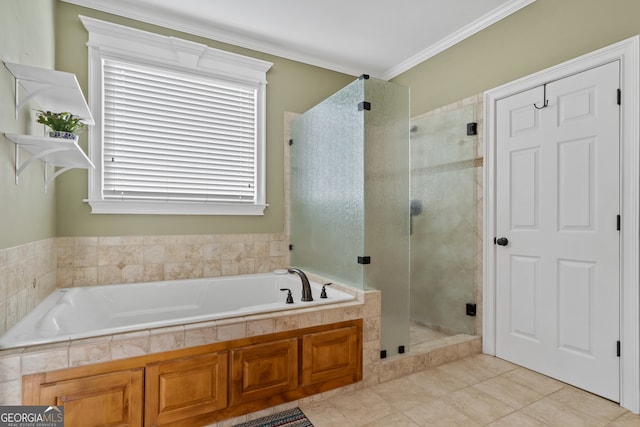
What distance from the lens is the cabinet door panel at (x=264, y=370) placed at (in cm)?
182

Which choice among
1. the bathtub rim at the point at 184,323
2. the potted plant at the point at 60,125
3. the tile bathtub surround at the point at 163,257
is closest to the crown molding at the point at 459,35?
the tile bathtub surround at the point at 163,257

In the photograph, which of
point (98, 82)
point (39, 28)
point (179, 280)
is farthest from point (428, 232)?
point (39, 28)

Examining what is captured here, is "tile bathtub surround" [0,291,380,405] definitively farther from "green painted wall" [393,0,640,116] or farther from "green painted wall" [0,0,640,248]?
"green painted wall" [393,0,640,116]

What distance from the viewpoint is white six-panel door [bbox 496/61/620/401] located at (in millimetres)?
2035

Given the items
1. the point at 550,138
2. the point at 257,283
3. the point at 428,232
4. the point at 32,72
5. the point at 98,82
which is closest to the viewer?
the point at 32,72

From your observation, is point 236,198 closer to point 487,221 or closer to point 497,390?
point 487,221

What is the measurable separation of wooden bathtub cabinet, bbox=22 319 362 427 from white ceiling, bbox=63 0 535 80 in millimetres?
2396

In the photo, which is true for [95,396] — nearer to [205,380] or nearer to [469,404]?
[205,380]

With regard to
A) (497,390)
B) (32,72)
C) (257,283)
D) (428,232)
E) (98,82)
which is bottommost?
(497,390)

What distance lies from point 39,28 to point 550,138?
135 inches

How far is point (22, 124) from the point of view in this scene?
1.83m

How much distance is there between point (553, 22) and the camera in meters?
2.36

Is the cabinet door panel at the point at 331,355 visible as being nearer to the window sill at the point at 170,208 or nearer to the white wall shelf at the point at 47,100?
the window sill at the point at 170,208

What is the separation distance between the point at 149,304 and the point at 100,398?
1.11 m
